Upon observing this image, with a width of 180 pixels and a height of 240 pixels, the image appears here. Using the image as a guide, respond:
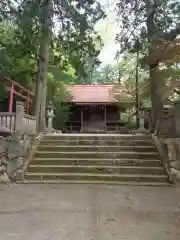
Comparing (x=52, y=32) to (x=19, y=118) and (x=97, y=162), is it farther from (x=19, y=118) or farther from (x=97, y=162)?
(x=97, y=162)

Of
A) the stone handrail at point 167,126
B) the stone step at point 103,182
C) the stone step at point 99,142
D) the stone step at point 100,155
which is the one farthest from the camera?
the stone step at point 99,142

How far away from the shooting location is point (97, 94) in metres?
20.6

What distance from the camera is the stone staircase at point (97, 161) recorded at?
729cm

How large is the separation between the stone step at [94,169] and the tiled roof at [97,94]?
1113 centimetres

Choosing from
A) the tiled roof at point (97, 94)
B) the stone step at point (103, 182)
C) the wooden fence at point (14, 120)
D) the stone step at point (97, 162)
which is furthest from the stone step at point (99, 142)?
the tiled roof at point (97, 94)

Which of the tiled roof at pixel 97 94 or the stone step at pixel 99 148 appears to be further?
the tiled roof at pixel 97 94

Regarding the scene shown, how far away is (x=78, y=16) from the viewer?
10.0 metres

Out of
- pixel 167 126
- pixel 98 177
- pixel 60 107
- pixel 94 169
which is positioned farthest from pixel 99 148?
pixel 60 107

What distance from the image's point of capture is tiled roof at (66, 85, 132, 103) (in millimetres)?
18750

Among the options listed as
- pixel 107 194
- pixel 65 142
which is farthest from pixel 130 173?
pixel 65 142

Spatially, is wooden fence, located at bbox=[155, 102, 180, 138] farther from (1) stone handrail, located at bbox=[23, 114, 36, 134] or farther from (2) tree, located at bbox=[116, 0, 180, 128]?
(1) stone handrail, located at bbox=[23, 114, 36, 134]

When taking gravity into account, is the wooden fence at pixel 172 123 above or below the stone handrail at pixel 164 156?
above

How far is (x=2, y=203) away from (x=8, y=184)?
6.64ft

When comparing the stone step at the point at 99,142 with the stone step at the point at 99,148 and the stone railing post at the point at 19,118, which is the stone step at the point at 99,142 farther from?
the stone railing post at the point at 19,118
